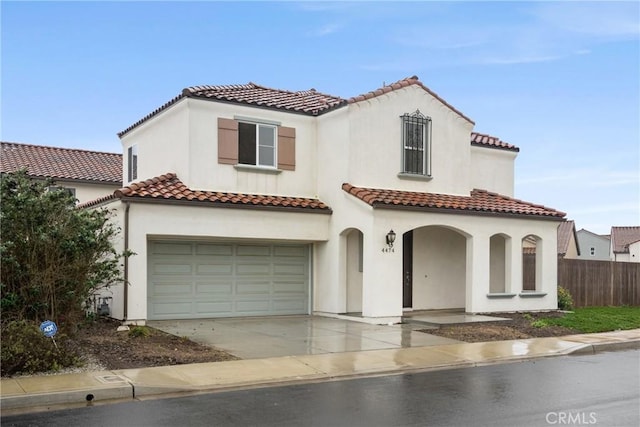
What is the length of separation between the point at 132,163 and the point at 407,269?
10.0 m

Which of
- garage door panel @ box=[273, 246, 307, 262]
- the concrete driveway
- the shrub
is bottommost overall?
the concrete driveway

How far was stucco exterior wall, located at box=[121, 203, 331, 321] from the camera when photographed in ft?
52.9

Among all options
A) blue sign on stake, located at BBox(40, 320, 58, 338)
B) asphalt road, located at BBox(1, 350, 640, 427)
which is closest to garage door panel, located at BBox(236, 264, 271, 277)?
blue sign on stake, located at BBox(40, 320, 58, 338)

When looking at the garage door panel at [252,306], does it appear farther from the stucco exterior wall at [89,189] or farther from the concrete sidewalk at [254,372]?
the stucco exterior wall at [89,189]

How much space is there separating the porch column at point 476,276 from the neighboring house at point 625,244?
47535 millimetres

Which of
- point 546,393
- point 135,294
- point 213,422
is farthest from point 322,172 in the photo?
point 213,422

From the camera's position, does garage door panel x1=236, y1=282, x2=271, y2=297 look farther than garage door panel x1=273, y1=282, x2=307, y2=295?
No

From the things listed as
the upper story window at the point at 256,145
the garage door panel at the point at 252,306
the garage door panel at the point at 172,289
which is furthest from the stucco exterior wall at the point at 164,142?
the garage door panel at the point at 252,306

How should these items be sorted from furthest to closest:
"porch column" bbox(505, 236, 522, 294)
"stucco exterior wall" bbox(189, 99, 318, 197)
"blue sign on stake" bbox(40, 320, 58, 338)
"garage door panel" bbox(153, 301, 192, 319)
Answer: "porch column" bbox(505, 236, 522, 294), "stucco exterior wall" bbox(189, 99, 318, 197), "garage door panel" bbox(153, 301, 192, 319), "blue sign on stake" bbox(40, 320, 58, 338)

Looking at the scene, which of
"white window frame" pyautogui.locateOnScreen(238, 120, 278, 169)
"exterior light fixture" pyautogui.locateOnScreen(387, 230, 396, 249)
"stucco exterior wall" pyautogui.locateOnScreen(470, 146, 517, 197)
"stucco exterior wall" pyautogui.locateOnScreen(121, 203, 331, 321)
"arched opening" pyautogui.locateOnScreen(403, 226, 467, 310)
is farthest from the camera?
"stucco exterior wall" pyautogui.locateOnScreen(470, 146, 517, 197)

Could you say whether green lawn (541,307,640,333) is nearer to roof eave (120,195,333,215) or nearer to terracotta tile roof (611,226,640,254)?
roof eave (120,195,333,215)

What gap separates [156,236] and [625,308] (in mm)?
16939

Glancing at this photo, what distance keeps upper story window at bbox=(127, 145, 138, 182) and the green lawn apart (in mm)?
13720

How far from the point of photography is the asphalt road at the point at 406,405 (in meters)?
7.64
